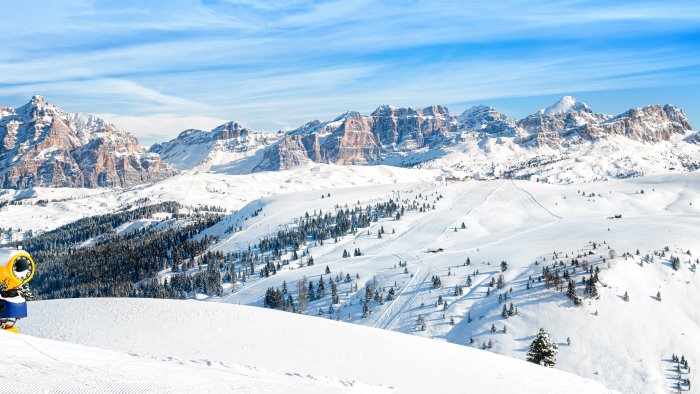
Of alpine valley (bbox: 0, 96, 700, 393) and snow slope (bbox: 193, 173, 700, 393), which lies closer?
alpine valley (bbox: 0, 96, 700, 393)

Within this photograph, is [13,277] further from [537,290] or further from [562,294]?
[537,290]

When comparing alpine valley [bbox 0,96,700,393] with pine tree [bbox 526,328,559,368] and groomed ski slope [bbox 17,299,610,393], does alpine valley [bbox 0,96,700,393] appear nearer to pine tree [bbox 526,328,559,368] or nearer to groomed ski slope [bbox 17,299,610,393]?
groomed ski slope [bbox 17,299,610,393]

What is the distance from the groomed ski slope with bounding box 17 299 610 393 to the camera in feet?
54.2

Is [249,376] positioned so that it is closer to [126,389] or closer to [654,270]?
[126,389]

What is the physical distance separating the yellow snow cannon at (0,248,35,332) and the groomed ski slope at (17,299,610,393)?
0.91 meters

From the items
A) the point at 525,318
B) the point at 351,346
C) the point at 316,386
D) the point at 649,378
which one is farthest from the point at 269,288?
the point at 316,386

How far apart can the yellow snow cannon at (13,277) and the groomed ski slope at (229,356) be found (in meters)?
0.91

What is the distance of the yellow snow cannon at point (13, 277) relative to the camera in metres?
17.2

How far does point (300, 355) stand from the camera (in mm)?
25141

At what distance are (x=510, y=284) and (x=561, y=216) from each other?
314 ft

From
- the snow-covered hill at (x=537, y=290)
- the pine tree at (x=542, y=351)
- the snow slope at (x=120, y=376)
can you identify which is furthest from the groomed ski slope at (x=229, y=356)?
the snow-covered hill at (x=537, y=290)

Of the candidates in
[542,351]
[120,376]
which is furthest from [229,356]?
[542,351]

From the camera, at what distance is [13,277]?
17422mm

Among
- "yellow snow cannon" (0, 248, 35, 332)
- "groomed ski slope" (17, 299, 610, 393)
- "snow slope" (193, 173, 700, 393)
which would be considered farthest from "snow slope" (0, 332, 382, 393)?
"snow slope" (193, 173, 700, 393)
